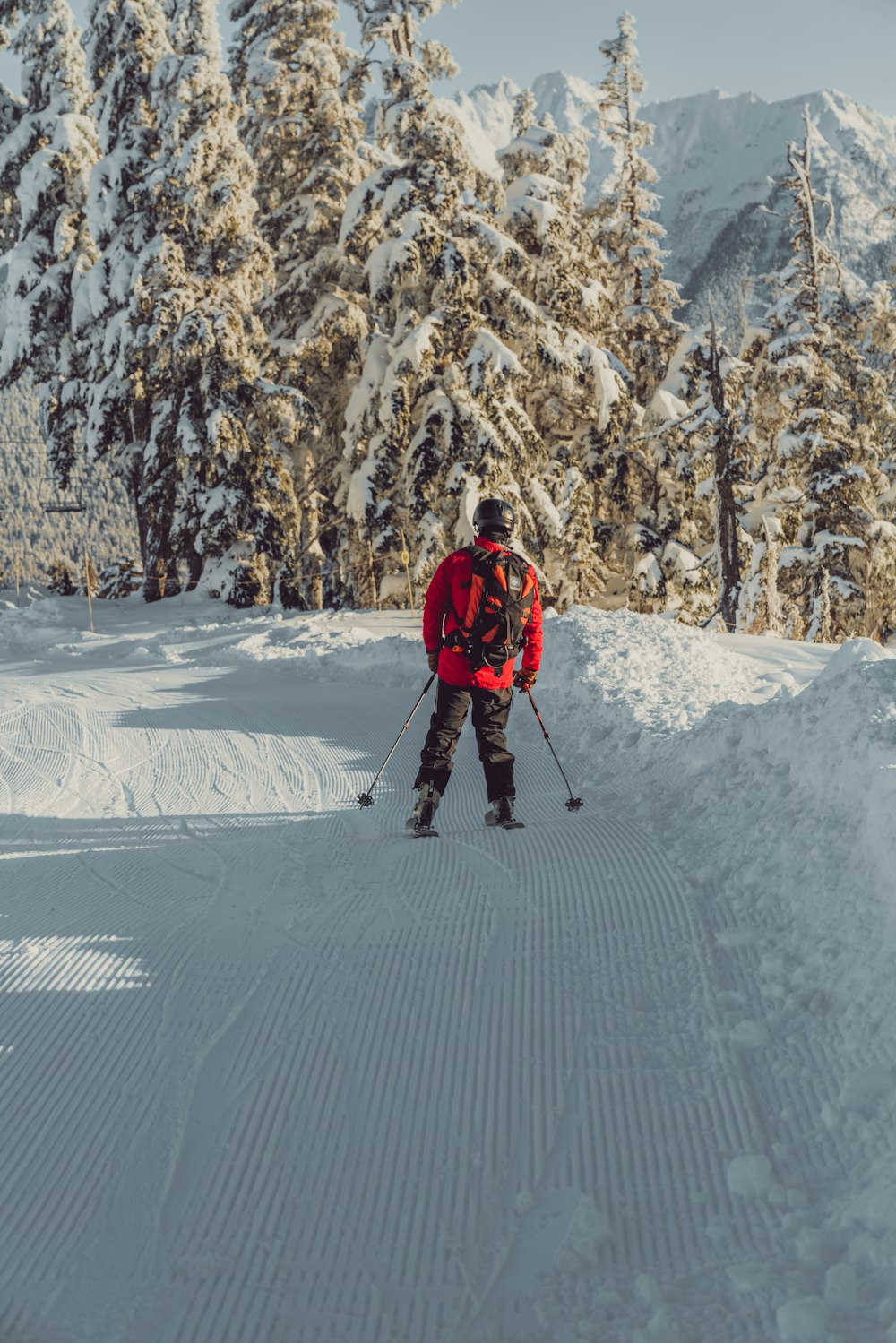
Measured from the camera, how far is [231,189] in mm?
21219

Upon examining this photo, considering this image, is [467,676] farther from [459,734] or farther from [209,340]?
Result: [209,340]

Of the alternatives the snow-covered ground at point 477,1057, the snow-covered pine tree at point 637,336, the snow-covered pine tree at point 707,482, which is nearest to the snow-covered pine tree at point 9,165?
the snow-covered pine tree at point 637,336

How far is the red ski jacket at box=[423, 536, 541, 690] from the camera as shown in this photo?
5816mm

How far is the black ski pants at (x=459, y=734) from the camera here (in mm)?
5961

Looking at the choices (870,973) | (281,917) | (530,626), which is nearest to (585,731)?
(530,626)

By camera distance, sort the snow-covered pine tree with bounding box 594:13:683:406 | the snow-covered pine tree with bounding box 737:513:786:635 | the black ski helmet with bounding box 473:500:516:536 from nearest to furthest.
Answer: the black ski helmet with bounding box 473:500:516:536 → the snow-covered pine tree with bounding box 737:513:786:635 → the snow-covered pine tree with bounding box 594:13:683:406

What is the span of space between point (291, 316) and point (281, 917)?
19.9 meters

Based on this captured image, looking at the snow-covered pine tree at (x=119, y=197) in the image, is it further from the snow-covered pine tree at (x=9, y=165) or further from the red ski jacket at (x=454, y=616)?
the red ski jacket at (x=454, y=616)

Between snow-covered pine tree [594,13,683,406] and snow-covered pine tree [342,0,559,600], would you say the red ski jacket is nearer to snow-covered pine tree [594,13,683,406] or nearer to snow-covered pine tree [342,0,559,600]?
snow-covered pine tree [342,0,559,600]

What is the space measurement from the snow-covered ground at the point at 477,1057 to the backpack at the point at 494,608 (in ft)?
3.69

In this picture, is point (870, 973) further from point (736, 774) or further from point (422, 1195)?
point (736, 774)

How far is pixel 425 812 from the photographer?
19.5 feet

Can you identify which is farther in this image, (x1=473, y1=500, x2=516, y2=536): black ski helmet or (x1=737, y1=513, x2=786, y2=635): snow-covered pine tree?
(x1=737, y1=513, x2=786, y2=635): snow-covered pine tree

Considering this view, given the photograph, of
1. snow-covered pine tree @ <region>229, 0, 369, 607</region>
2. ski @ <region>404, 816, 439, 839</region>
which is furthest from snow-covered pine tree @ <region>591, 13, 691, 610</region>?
ski @ <region>404, 816, 439, 839</region>
